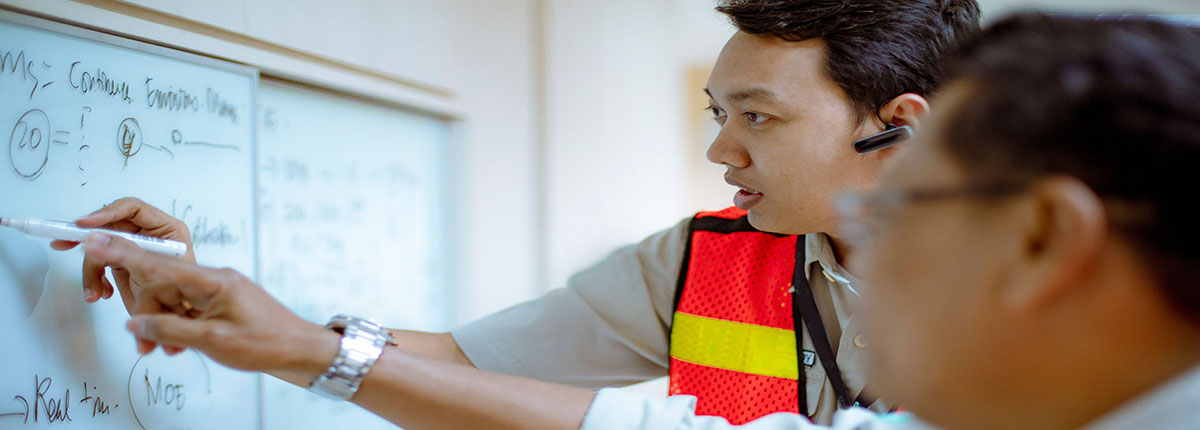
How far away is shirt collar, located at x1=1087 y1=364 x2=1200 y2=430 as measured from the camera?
590 millimetres

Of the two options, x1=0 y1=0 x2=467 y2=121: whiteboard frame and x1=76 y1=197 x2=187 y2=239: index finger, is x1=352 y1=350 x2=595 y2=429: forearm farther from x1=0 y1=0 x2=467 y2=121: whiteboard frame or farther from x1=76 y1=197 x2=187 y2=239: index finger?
x1=0 y1=0 x2=467 y2=121: whiteboard frame

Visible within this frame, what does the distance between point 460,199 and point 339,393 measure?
1369mm

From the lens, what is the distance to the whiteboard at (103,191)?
1.16m

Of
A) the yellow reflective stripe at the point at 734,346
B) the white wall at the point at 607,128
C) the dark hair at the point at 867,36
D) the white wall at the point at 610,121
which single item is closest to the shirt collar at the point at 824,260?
the yellow reflective stripe at the point at 734,346

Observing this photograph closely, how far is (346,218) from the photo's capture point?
1879 millimetres

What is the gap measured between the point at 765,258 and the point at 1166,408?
104 cm

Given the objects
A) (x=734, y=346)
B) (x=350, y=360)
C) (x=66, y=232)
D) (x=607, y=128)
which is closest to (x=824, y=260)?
(x=734, y=346)

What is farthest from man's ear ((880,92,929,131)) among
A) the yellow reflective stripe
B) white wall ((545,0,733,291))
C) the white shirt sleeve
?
white wall ((545,0,733,291))

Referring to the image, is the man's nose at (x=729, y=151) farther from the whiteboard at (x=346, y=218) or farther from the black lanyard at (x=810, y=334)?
the whiteboard at (x=346, y=218)

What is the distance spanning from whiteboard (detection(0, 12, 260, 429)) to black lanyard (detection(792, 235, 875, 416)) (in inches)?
39.2

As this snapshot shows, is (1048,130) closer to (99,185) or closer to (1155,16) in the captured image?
(1155,16)

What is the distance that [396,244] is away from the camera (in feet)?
6.69

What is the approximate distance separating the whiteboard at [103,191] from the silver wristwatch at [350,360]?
0.50 m

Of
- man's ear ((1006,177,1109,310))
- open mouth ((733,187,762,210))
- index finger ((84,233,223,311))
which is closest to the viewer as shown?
man's ear ((1006,177,1109,310))
